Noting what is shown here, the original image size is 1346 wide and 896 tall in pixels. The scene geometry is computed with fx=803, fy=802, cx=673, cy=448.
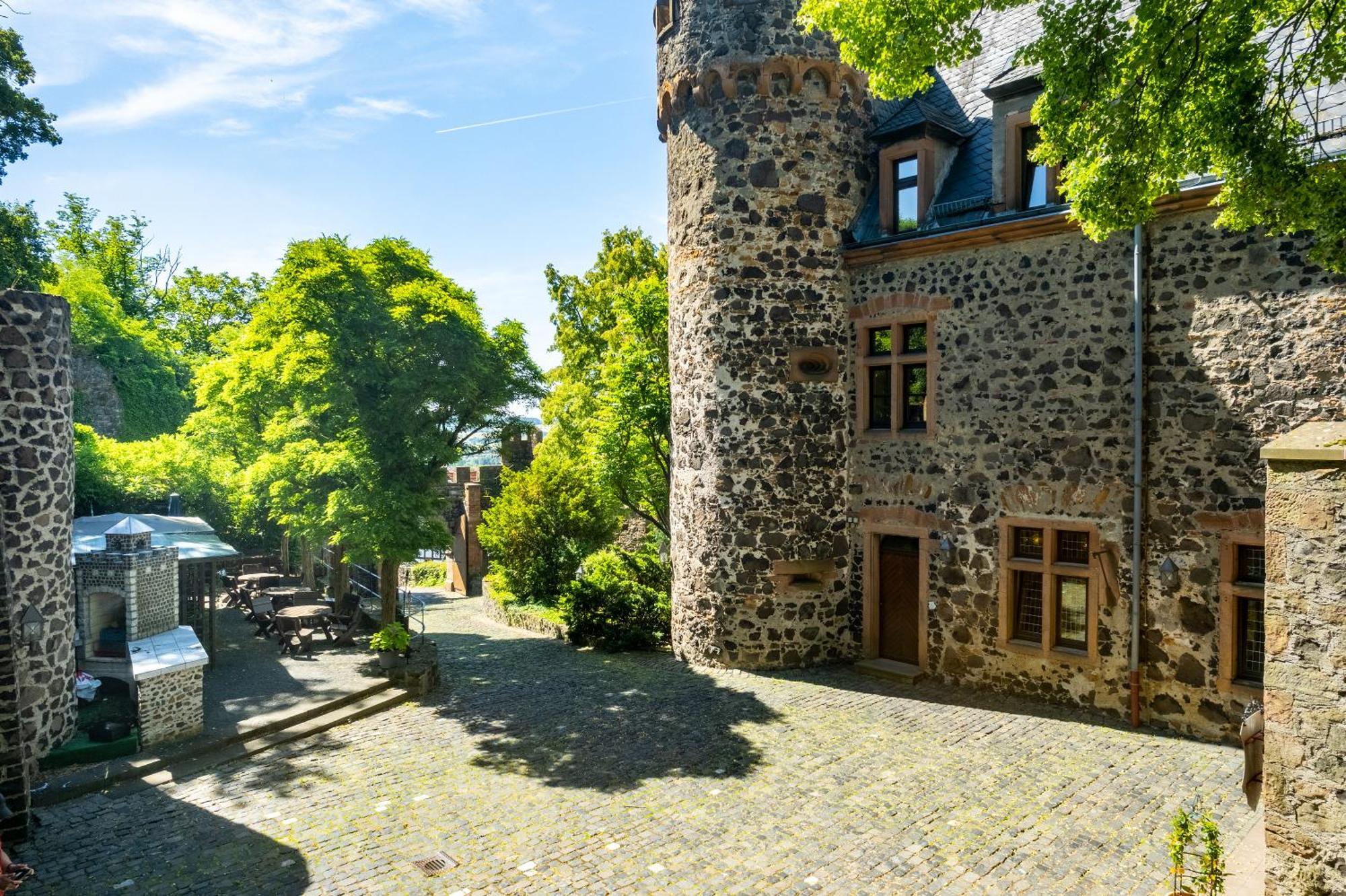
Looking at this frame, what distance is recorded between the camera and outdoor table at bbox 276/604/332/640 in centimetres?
1555

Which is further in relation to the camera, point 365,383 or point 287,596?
point 287,596

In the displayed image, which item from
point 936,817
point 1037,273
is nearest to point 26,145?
point 1037,273

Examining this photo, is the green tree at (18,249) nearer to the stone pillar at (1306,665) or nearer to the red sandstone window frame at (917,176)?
the red sandstone window frame at (917,176)

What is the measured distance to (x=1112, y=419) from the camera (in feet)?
35.0

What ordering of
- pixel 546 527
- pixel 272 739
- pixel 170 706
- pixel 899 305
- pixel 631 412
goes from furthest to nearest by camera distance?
pixel 546 527, pixel 631 412, pixel 899 305, pixel 272 739, pixel 170 706

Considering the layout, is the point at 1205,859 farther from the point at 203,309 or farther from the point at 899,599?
the point at 203,309

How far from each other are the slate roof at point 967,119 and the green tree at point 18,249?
17.3 metres

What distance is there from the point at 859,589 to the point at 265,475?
34.1ft

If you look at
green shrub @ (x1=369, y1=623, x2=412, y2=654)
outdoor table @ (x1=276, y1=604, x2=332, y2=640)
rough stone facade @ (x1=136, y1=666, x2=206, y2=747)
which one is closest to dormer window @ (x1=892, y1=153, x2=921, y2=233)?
green shrub @ (x1=369, y1=623, x2=412, y2=654)

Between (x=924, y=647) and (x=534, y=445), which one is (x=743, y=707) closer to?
(x=924, y=647)

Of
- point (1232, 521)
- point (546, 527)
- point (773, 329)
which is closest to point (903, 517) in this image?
point (773, 329)

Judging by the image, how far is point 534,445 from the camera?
31406 mm

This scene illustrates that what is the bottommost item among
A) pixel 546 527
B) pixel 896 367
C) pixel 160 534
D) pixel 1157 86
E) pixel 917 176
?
pixel 546 527

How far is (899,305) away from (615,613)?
26.2 ft
